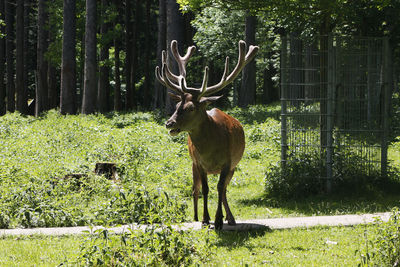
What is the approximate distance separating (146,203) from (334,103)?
5.15m

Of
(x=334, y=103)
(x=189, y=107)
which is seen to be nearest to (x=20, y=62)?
(x=334, y=103)

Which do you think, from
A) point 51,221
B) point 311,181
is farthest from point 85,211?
point 311,181

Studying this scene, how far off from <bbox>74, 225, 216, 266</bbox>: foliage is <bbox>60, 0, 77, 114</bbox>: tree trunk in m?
20.4

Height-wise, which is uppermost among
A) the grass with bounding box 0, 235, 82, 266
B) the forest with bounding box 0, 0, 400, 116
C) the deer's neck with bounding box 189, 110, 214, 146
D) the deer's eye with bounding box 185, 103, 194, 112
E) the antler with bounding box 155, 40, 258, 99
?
the forest with bounding box 0, 0, 400, 116

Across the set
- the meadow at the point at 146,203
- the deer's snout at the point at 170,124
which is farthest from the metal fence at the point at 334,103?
the deer's snout at the point at 170,124

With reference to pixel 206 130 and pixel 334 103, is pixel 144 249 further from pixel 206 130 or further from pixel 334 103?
pixel 334 103

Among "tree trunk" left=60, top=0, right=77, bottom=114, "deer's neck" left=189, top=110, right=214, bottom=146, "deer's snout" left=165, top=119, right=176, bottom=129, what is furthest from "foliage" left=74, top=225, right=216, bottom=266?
"tree trunk" left=60, top=0, right=77, bottom=114

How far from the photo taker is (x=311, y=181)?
10953 mm

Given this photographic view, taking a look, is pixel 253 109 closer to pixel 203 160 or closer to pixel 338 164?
pixel 338 164

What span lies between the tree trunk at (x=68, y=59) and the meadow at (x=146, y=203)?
26.4 ft

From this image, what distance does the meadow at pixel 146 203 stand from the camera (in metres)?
6.14

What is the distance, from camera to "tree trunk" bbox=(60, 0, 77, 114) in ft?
83.5

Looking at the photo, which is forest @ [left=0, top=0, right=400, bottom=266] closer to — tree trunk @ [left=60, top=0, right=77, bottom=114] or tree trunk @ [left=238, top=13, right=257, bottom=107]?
tree trunk @ [left=238, top=13, right=257, bottom=107]

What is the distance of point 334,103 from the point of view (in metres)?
11.1
